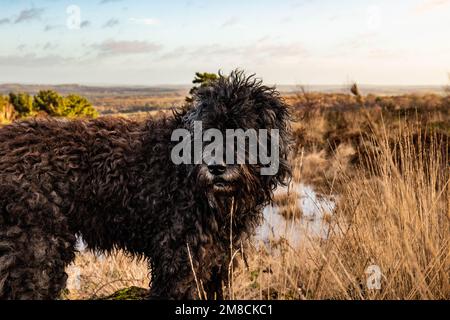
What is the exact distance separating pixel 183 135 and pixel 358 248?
2244 mm

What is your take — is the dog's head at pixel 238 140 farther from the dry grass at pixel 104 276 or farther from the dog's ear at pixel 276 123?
the dry grass at pixel 104 276

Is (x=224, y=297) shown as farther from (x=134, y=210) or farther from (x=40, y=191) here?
(x=40, y=191)

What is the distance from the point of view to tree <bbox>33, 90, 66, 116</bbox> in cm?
2425

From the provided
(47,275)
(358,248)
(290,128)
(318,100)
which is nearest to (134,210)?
(47,275)

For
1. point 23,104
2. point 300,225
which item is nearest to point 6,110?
point 23,104

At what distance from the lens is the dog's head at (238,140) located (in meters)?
4.08

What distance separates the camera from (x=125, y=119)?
500cm

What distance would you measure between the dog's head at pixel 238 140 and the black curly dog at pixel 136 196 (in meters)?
0.01

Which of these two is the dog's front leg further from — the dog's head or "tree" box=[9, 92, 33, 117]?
"tree" box=[9, 92, 33, 117]

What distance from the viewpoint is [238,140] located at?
416 centimetres

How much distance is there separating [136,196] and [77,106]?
21.6 meters

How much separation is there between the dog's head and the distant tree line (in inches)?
824

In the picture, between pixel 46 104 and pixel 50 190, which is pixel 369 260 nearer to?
pixel 50 190
